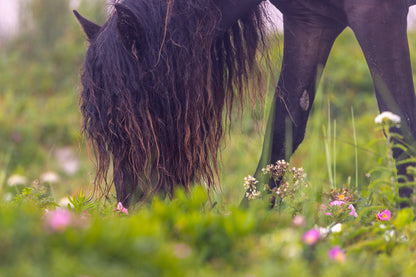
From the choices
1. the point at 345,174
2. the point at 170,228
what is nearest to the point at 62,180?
the point at 345,174

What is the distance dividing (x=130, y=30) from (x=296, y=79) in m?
0.76

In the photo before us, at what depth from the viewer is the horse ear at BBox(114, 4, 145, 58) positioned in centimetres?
165

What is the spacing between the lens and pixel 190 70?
180 centimetres

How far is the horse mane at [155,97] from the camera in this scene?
175cm

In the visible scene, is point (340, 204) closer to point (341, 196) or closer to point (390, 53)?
point (341, 196)

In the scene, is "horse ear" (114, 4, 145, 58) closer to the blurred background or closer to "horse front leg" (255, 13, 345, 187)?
"horse front leg" (255, 13, 345, 187)

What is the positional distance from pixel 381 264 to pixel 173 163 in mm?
949

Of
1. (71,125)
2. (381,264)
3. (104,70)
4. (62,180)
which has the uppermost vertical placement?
(71,125)

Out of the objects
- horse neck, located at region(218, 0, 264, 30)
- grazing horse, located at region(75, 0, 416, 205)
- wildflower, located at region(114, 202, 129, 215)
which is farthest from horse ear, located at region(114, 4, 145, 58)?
wildflower, located at region(114, 202, 129, 215)

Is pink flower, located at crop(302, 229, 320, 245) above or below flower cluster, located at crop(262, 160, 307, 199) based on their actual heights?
below

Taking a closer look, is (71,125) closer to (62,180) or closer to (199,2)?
(62,180)

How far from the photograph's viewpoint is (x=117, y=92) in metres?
1.74

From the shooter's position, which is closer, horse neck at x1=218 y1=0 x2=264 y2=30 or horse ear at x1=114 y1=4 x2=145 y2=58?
horse ear at x1=114 y1=4 x2=145 y2=58

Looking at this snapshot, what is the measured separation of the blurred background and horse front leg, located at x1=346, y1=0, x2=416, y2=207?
1.72m
